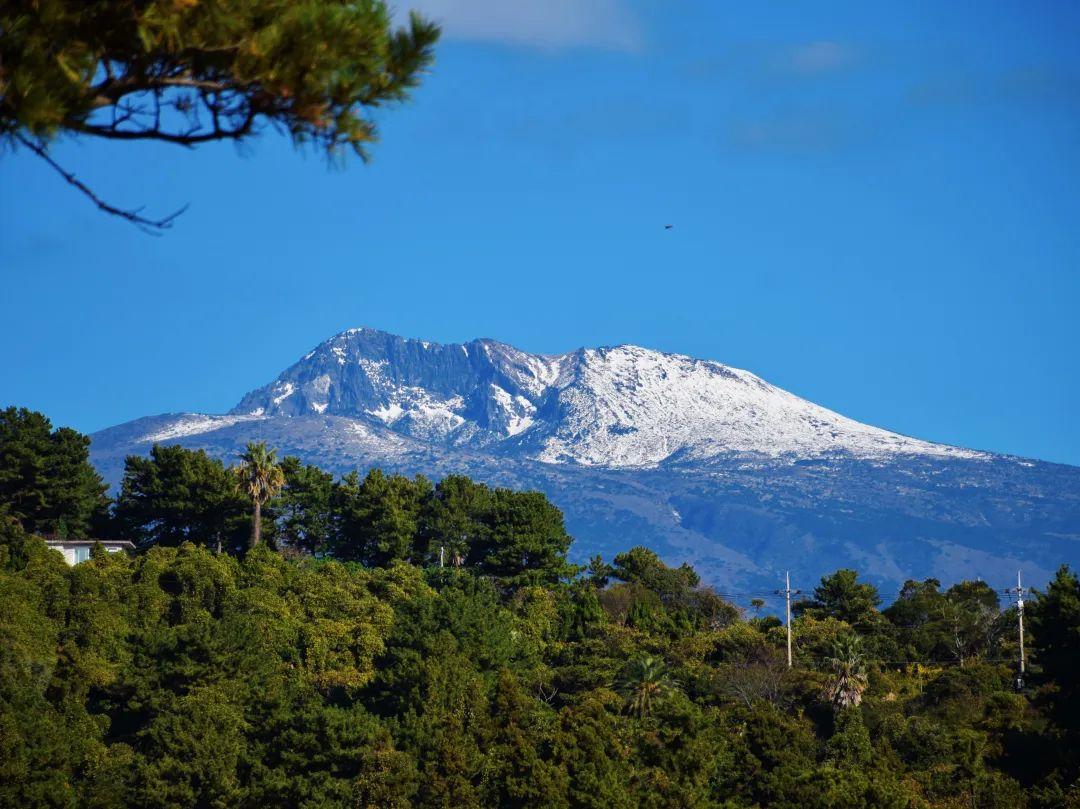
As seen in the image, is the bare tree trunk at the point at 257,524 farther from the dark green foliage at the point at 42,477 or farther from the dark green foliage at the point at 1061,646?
the dark green foliage at the point at 1061,646

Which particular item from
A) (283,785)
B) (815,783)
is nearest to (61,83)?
(815,783)

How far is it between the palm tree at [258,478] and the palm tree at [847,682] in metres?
41.3

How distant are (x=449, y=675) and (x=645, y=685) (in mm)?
9283

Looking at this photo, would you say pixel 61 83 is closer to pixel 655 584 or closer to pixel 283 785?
pixel 283 785

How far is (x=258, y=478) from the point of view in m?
101

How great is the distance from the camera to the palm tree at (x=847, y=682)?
71000 millimetres

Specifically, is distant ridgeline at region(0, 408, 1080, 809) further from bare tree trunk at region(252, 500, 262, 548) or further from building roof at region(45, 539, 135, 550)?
building roof at region(45, 539, 135, 550)

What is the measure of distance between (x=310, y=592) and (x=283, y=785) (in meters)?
25.3

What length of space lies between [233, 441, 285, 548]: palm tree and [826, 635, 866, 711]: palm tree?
41282mm

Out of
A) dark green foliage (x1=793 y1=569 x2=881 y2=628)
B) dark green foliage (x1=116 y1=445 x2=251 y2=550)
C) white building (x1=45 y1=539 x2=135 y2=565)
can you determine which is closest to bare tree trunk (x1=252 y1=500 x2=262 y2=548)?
dark green foliage (x1=116 y1=445 x2=251 y2=550)

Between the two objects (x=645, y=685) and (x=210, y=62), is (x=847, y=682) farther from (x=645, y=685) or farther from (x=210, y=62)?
(x=210, y=62)

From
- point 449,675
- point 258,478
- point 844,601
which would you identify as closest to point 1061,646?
point 449,675

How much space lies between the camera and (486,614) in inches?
3076

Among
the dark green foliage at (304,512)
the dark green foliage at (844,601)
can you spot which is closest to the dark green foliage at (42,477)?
the dark green foliage at (304,512)
